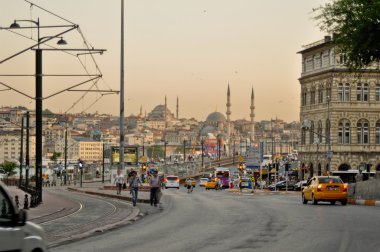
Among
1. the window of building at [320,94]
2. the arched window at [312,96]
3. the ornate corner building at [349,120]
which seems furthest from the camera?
the arched window at [312,96]

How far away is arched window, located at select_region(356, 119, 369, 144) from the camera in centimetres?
10988

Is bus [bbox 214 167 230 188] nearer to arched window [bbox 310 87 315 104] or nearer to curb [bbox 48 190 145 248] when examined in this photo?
arched window [bbox 310 87 315 104]

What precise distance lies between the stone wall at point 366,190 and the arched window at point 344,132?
60976 mm

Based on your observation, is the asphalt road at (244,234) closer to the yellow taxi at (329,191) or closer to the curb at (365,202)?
the yellow taxi at (329,191)

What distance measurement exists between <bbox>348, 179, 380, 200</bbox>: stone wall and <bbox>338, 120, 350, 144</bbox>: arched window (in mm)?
60976

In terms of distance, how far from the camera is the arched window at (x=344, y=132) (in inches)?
4331

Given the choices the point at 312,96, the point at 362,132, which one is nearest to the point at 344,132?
the point at 362,132

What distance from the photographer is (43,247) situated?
1011 centimetres

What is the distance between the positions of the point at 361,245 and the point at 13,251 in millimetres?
10376

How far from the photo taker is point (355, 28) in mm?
37375

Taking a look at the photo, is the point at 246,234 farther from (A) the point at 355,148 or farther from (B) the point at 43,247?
(A) the point at 355,148

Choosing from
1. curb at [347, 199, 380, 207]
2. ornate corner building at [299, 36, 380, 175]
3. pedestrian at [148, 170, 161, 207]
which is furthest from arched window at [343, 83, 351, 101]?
pedestrian at [148, 170, 161, 207]

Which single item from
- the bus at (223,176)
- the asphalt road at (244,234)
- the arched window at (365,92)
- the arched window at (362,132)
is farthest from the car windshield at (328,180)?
the bus at (223,176)

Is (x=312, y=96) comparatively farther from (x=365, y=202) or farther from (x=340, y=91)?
(x=365, y=202)
